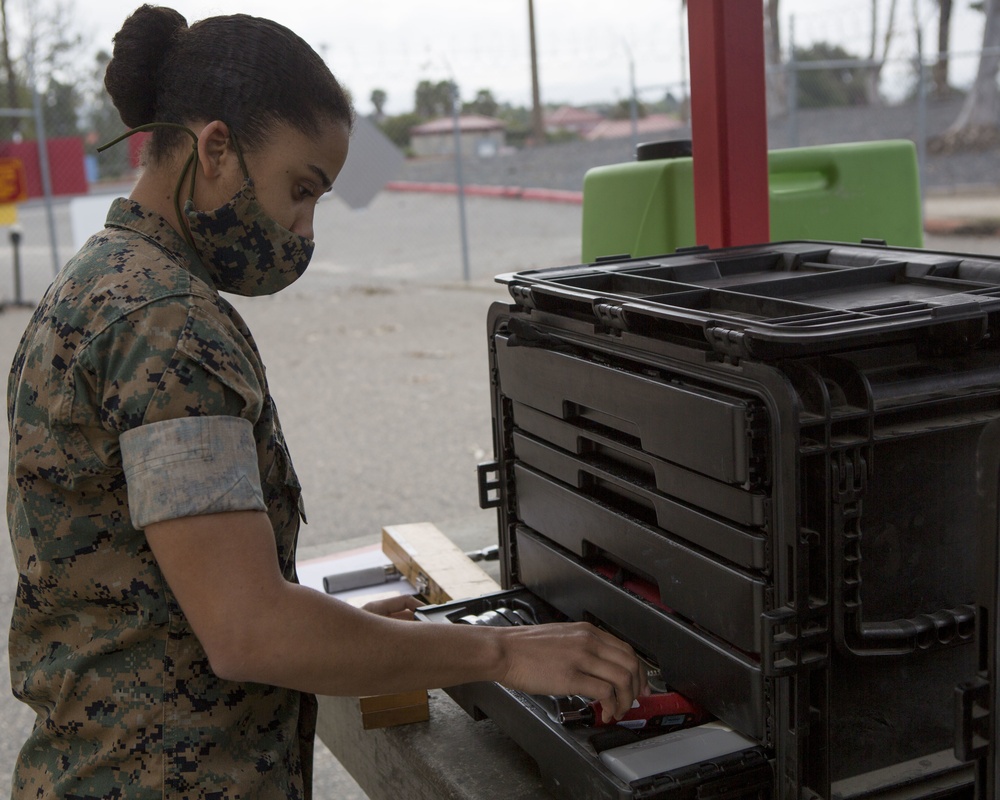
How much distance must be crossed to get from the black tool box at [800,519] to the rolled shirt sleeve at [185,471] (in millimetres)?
512

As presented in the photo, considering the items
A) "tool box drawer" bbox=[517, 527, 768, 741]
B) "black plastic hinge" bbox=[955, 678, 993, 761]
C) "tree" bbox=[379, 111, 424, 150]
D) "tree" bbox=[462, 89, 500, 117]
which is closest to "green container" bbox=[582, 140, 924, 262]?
"tool box drawer" bbox=[517, 527, 768, 741]

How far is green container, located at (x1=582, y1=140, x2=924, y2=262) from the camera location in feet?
9.22

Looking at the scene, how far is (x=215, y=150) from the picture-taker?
1392 mm

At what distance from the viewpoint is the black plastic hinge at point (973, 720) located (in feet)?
3.42

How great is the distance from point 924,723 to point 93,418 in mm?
1059

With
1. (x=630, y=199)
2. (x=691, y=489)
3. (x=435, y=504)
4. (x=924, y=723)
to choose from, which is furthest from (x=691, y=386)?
(x=435, y=504)

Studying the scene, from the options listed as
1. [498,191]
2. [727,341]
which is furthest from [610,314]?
[498,191]

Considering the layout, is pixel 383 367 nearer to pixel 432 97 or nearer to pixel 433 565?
pixel 433 565

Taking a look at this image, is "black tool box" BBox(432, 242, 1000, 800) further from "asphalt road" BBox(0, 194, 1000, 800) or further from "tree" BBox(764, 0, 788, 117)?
"tree" BBox(764, 0, 788, 117)

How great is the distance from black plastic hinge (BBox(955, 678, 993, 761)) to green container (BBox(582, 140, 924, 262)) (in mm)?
1844

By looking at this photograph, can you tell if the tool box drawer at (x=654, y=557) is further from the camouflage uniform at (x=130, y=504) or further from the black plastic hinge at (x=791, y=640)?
the camouflage uniform at (x=130, y=504)

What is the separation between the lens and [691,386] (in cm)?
134

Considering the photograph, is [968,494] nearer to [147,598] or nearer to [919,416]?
[919,416]

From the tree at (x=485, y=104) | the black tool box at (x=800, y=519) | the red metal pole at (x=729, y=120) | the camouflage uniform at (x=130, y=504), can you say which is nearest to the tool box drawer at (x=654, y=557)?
the black tool box at (x=800, y=519)
